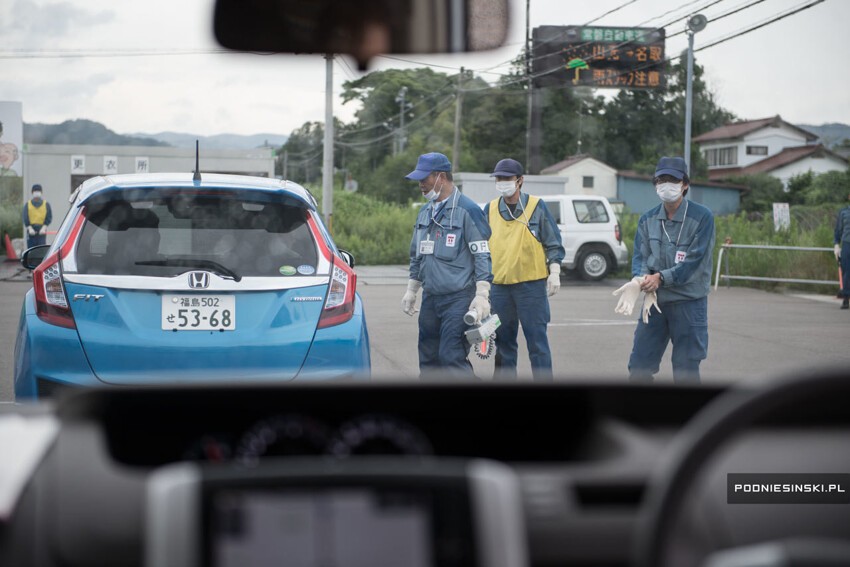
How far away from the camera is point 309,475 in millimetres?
1512

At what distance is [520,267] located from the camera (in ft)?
27.1

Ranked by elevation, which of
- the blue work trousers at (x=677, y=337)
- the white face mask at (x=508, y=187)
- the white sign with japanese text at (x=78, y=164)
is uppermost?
the white sign with japanese text at (x=78, y=164)

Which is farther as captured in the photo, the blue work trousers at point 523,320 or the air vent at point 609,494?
the blue work trousers at point 523,320

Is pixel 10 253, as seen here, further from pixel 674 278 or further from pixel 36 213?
pixel 674 278

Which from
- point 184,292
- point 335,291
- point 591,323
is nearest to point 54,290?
point 184,292

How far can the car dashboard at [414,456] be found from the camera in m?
1.58

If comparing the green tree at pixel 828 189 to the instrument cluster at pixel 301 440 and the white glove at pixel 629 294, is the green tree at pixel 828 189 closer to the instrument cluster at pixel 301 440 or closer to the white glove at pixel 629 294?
the white glove at pixel 629 294

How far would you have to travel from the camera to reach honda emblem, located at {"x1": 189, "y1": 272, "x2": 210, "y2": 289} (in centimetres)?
533

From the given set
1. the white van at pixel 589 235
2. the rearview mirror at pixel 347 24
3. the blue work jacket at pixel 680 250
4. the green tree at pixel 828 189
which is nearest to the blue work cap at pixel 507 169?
the blue work jacket at pixel 680 250

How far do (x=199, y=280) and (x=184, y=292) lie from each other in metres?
0.09

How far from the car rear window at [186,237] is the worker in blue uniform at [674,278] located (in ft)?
9.14

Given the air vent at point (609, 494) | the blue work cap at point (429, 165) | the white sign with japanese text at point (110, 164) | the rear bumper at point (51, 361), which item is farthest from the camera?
the white sign with japanese text at point (110, 164)

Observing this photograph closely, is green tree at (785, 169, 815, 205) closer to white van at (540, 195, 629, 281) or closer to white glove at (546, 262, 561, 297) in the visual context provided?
white van at (540, 195, 629, 281)

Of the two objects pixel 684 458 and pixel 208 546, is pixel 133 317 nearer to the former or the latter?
pixel 208 546
